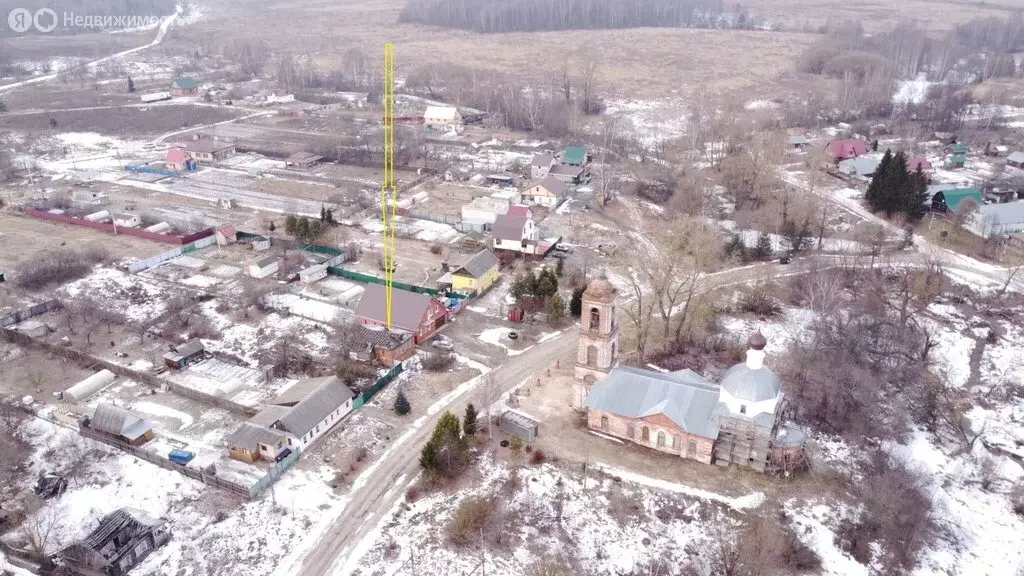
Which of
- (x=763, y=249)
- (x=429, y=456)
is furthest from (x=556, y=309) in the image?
(x=763, y=249)

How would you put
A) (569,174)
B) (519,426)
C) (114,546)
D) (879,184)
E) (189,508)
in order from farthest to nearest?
1. (569,174)
2. (879,184)
3. (519,426)
4. (189,508)
5. (114,546)

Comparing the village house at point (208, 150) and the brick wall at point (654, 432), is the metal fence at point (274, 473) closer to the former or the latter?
the brick wall at point (654, 432)

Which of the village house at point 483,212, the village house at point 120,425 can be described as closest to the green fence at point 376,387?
the village house at point 120,425

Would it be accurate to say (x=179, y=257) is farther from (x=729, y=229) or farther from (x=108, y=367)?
(x=729, y=229)

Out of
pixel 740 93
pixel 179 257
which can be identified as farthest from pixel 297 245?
pixel 740 93

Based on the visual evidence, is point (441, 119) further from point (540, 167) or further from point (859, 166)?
point (859, 166)
